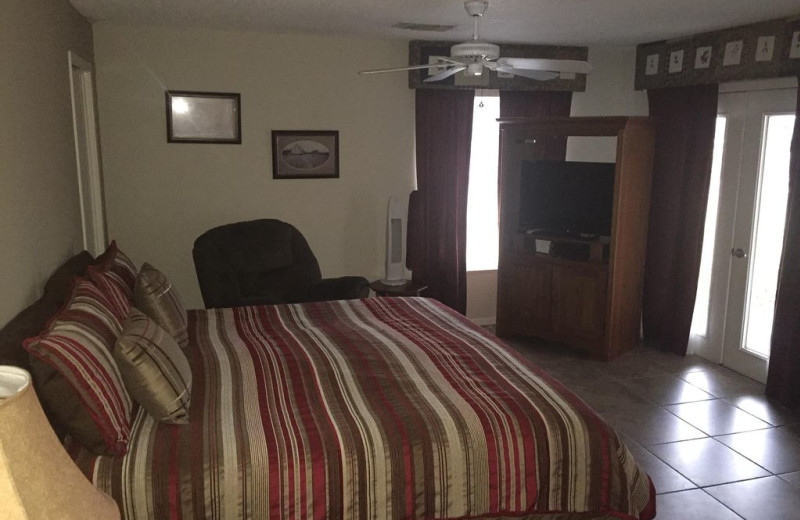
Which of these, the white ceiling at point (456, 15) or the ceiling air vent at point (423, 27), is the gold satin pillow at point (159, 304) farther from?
the ceiling air vent at point (423, 27)

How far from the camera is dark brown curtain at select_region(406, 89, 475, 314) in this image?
523 cm

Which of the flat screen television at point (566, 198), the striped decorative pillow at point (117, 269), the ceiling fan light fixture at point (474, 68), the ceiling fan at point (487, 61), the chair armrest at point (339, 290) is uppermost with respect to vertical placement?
the ceiling fan at point (487, 61)

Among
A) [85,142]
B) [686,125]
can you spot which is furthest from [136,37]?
[686,125]

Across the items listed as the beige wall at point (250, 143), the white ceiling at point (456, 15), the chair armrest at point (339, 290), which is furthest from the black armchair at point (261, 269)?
the white ceiling at point (456, 15)

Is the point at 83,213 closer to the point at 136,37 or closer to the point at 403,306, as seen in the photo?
the point at 136,37

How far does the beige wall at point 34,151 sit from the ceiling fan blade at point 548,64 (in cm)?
209

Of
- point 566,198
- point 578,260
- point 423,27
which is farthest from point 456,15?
point 578,260

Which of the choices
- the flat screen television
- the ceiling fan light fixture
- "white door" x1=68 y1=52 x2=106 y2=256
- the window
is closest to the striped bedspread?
the ceiling fan light fixture

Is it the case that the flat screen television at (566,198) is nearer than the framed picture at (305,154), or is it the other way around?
the flat screen television at (566,198)

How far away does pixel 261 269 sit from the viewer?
4.61 m

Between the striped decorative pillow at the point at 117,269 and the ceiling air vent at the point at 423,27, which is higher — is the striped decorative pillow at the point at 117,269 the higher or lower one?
the lower one

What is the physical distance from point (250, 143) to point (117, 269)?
1964 mm

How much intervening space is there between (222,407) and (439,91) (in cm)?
353

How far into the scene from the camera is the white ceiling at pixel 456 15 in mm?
3729
